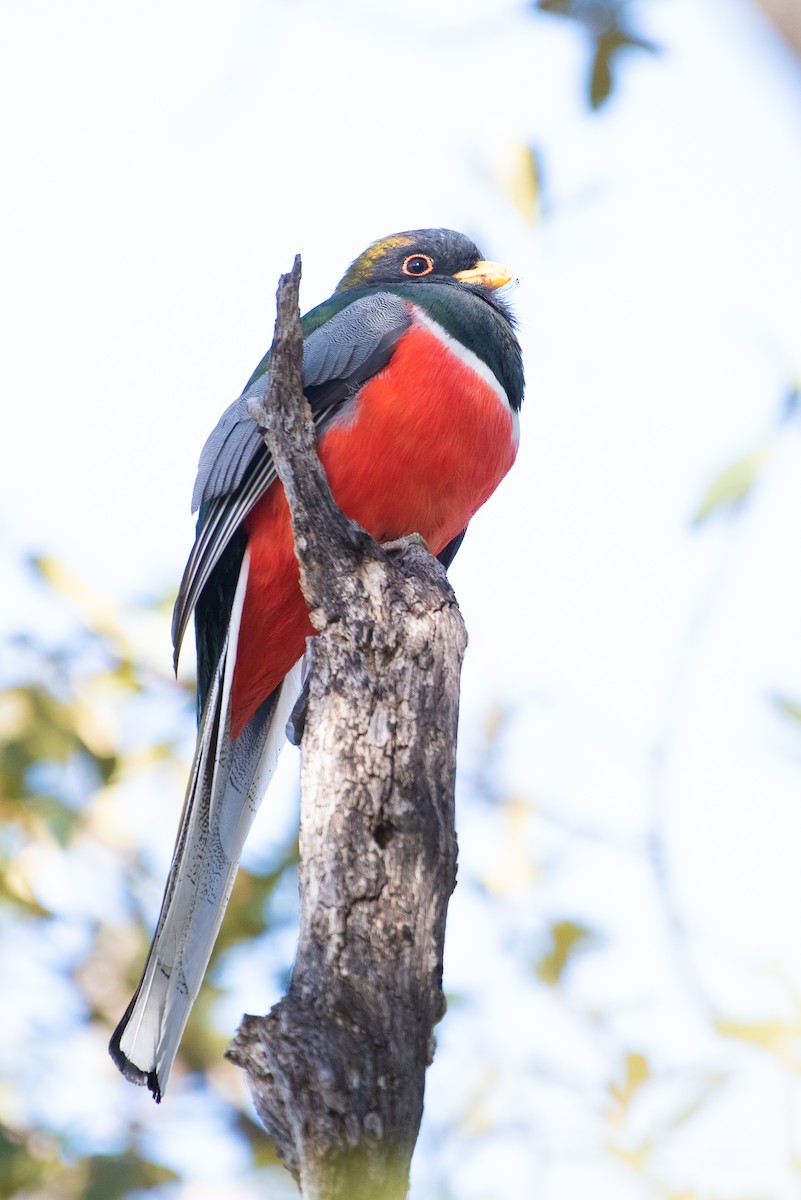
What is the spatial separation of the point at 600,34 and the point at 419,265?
175cm

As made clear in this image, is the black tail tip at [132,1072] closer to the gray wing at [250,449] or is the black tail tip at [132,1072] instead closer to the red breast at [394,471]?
the red breast at [394,471]

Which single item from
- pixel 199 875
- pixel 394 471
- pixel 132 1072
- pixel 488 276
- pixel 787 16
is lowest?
pixel 132 1072

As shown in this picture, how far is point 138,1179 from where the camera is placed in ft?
11.6

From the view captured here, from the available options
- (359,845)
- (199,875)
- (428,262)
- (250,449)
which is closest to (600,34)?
(250,449)

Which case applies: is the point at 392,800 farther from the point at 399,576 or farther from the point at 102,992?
the point at 102,992

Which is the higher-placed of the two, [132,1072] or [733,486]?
[733,486]

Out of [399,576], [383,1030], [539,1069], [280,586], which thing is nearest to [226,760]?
[280,586]

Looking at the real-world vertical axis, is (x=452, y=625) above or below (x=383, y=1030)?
above

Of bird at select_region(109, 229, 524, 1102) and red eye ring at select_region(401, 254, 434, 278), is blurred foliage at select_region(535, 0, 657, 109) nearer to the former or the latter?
bird at select_region(109, 229, 524, 1102)

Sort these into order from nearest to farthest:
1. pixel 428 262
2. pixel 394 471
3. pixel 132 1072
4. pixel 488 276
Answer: pixel 132 1072, pixel 394 471, pixel 488 276, pixel 428 262

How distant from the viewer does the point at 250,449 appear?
13.4 feet

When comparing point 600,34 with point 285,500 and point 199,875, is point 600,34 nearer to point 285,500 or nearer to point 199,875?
point 285,500

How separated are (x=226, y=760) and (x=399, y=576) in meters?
1.03

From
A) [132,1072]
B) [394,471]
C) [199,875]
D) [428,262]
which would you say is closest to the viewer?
[132,1072]
